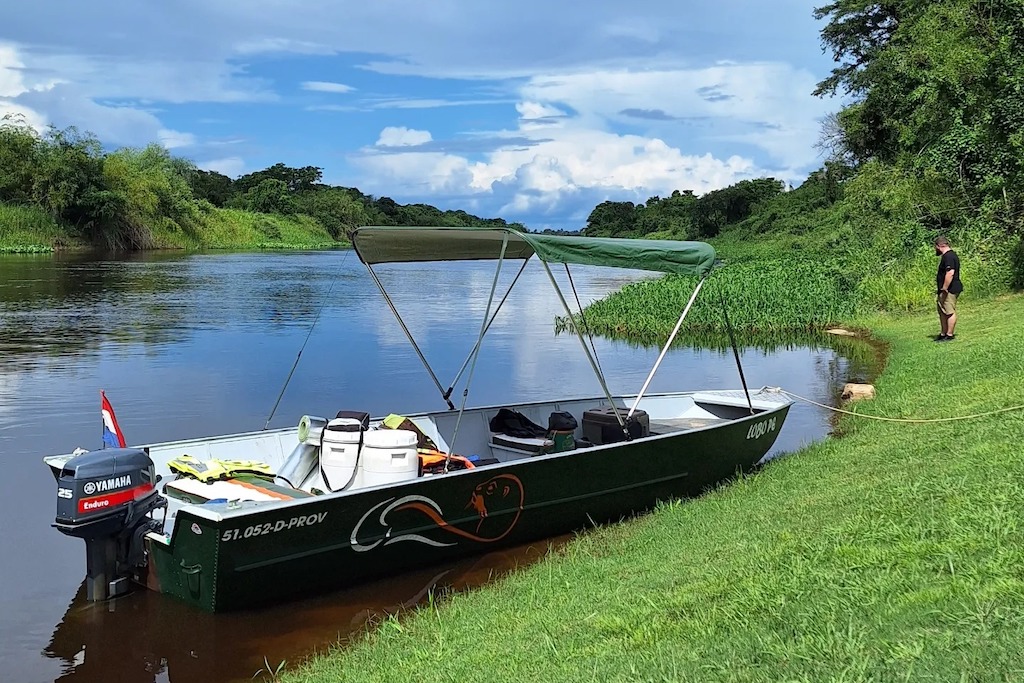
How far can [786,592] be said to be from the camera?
4828 mm

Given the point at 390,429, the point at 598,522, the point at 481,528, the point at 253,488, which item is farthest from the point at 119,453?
the point at 598,522

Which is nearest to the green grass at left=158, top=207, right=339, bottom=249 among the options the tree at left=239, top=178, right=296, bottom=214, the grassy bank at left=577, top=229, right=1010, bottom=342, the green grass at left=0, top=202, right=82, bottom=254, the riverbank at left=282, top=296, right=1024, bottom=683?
the tree at left=239, top=178, right=296, bottom=214

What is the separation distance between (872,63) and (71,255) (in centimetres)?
4361

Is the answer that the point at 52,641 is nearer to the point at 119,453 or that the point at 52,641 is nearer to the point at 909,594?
the point at 119,453

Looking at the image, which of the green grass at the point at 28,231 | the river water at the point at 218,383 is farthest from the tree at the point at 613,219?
the river water at the point at 218,383

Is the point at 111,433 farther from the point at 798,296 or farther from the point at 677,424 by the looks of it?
the point at 798,296

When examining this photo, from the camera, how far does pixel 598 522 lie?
28.7 feet

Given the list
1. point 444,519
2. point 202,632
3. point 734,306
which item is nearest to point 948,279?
point 734,306

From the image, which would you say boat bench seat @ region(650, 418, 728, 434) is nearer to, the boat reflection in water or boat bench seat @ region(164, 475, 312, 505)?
the boat reflection in water

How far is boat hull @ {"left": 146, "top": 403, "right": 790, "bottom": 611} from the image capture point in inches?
255

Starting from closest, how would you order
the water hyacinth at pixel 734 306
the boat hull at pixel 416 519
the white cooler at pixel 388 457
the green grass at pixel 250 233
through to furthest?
the boat hull at pixel 416 519 < the white cooler at pixel 388 457 < the water hyacinth at pixel 734 306 < the green grass at pixel 250 233

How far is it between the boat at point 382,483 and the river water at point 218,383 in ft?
1.03

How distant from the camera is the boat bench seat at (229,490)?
7133 millimetres

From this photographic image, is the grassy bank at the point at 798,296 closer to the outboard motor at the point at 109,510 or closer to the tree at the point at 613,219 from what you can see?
the outboard motor at the point at 109,510
